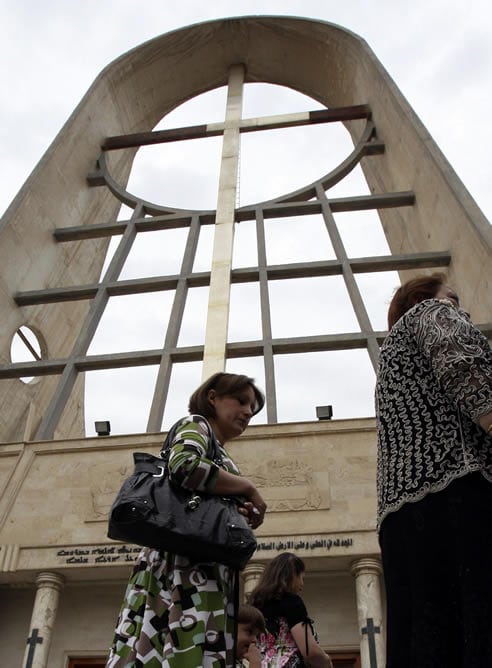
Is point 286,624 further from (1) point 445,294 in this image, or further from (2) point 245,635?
(1) point 445,294

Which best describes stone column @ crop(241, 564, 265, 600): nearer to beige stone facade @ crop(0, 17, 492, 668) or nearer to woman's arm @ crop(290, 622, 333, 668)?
beige stone facade @ crop(0, 17, 492, 668)

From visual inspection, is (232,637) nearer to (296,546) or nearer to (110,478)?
(296,546)

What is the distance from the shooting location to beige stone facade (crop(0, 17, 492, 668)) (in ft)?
26.1

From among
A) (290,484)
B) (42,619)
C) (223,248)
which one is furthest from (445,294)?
(223,248)

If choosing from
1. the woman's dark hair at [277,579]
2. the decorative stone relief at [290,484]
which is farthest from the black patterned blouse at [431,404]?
the decorative stone relief at [290,484]

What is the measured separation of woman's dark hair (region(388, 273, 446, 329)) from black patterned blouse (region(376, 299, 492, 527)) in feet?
0.51

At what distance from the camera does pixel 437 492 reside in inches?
70.1

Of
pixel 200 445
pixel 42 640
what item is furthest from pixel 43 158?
pixel 200 445

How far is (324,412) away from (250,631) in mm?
6566

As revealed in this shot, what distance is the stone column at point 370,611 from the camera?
688 centimetres

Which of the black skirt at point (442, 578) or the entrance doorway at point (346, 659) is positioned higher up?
the entrance doorway at point (346, 659)

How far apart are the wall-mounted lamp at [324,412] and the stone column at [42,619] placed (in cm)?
380

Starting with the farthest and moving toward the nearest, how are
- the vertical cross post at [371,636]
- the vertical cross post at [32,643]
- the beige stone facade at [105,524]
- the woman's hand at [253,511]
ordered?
the beige stone facade at [105,524], the vertical cross post at [32,643], the vertical cross post at [371,636], the woman's hand at [253,511]

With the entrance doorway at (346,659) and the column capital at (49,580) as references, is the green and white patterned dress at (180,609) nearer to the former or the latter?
the entrance doorway at (346,659)
